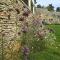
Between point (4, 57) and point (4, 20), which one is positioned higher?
point (4, 20)

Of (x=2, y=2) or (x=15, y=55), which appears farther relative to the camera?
(x=2, y=2)

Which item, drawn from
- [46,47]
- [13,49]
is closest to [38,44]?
[46,47]

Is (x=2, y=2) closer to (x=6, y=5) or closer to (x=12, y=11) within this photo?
(x=6, y=5)

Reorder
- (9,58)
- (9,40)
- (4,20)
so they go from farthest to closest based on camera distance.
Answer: (4,20) < (9,40) < (9,58)

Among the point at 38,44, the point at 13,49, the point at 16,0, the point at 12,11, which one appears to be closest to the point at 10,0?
the point at 16,0

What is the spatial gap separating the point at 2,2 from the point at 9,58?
3699mm

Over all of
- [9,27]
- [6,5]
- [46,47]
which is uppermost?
[6,5]

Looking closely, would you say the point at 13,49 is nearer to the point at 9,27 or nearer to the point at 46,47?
the point at 9,27

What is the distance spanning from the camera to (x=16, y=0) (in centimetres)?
1219

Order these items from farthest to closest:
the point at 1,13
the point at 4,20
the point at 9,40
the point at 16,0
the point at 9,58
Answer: the point at 16,0 < the point at 4,20 < the point at 1,13 < the point at 9,40 < the point at 9,58

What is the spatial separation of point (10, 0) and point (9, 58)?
4051mm

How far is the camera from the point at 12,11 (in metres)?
10.7

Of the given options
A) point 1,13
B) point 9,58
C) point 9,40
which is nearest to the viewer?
point 9,58

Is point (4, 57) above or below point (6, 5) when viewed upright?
below
